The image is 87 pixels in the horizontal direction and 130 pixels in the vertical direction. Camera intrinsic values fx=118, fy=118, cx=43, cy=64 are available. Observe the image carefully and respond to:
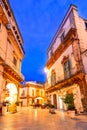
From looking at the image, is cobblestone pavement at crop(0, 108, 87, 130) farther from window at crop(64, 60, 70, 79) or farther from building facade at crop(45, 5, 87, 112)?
window at crop(64, 60, 70, 79)

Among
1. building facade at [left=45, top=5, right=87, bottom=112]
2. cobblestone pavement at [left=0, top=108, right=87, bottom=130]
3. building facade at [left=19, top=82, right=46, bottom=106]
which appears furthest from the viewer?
building facade at [left=19, top=82, right=46, bottom=106]

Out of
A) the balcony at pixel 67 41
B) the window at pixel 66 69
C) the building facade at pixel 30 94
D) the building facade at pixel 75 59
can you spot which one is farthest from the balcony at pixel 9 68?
the building facade at pixel 30 94

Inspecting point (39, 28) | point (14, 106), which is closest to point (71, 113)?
point (14, 106)

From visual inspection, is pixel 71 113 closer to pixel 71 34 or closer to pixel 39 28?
pixel 71 34

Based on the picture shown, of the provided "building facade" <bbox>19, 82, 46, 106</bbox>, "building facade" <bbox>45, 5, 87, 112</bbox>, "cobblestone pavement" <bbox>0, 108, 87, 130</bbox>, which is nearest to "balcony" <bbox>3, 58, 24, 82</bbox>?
"cobblestone pavement" <bbox>0, 108, 87, 130</bbox>

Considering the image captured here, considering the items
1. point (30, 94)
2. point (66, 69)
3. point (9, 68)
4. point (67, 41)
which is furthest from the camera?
point (30, 94)

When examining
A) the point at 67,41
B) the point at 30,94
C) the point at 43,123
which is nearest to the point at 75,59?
the point at 67,41

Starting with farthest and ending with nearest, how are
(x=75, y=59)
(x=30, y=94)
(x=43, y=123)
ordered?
(x=30, y=94)
(x=75, y=59)
(x=43, y=123)

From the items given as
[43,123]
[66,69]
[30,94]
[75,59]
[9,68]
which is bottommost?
[43,123]

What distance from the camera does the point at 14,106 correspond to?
44.7 feet

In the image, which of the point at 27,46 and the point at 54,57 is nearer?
the point at 54,57

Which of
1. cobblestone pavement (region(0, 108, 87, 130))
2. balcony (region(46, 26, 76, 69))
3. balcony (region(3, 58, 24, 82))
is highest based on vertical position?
balcony (region(46, 26, 76, 69))

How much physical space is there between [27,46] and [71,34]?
100570 mm

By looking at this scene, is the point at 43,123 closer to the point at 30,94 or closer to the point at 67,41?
the point at 67,41
